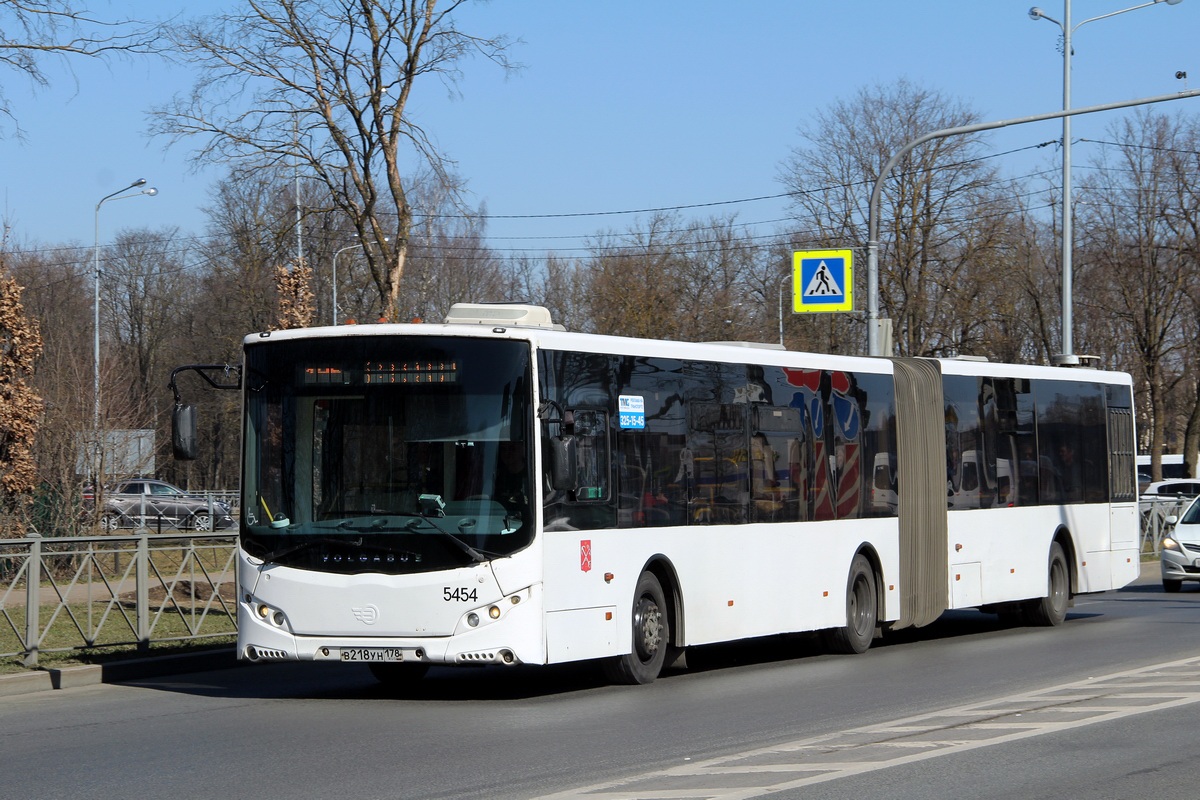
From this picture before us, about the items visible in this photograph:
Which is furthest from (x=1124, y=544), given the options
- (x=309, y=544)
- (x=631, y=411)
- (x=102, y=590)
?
(x=102, y=590)

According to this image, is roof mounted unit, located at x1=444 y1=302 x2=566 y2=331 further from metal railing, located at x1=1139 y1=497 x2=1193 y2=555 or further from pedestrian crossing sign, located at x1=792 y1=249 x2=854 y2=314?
metal railing, located at x1=1139 y1=497 x2=1193 y2=555

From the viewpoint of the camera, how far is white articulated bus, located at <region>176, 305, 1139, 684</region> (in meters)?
12.4

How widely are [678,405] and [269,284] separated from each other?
46.5 m

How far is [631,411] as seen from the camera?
13984mm

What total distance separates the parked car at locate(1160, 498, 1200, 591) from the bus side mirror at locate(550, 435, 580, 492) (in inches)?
670

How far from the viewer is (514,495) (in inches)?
489

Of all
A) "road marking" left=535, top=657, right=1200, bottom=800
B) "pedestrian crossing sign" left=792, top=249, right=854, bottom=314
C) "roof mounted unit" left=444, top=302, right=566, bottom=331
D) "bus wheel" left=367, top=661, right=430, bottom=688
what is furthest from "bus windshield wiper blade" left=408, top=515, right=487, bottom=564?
"pedestrian crossing sign" left=792, top=249, right=854, bottom=314

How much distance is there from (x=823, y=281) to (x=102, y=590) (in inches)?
474

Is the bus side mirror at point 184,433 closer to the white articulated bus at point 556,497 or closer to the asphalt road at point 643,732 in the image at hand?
the white articulated bus at point 556,497

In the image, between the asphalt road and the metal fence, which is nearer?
the asphalt road

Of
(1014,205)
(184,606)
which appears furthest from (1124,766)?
(1014,205)

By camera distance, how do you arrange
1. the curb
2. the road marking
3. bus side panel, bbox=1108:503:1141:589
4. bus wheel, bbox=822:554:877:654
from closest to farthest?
the road marking
the curb
bus wheel, bbox=822:554:877:654
bus side panel, bbox=1108:503:1141:589

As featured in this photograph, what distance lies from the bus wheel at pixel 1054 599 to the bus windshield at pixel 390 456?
10568 mm

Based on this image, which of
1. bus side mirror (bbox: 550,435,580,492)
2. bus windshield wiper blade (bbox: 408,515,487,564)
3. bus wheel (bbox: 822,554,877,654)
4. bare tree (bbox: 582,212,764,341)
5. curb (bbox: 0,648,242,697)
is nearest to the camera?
bus windshield wiper blade (bbox: 408,515,487,564)
